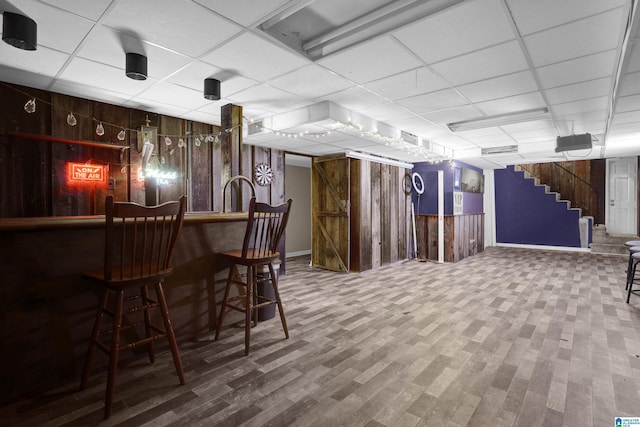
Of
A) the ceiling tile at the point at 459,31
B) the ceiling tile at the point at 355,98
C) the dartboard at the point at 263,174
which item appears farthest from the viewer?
the dartboard at the point at 263,174

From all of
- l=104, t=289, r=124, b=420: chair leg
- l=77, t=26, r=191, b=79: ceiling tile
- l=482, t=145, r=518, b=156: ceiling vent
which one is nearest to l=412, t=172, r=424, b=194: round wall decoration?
l=482, t=145, r=518, b=156: ceiling vent

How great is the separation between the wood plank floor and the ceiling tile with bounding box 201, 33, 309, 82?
8.25 feet

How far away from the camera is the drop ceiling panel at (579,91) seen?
3146 mm

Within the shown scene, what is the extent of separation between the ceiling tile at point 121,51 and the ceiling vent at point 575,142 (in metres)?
5.43

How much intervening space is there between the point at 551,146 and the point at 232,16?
657 centimetres

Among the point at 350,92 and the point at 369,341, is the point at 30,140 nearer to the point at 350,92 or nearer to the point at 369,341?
the point at 350,92

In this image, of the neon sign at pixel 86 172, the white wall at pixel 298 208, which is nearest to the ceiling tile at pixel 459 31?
the neon sign at pixel 86 172

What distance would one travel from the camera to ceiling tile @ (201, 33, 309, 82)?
8.12 feet

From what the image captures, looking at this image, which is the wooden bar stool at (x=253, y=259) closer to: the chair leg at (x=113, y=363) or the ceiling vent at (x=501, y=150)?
the chair leg at (x=113, y=363)

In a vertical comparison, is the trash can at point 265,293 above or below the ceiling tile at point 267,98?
below

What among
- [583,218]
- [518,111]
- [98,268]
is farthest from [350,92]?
[583,218]

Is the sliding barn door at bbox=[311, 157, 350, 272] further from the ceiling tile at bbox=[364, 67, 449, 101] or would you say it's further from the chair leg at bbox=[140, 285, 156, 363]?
the chair leg at bbox=[140, 285, 156, 363]

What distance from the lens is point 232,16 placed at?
2.11 metres

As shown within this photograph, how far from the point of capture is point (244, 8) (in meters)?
2.03
